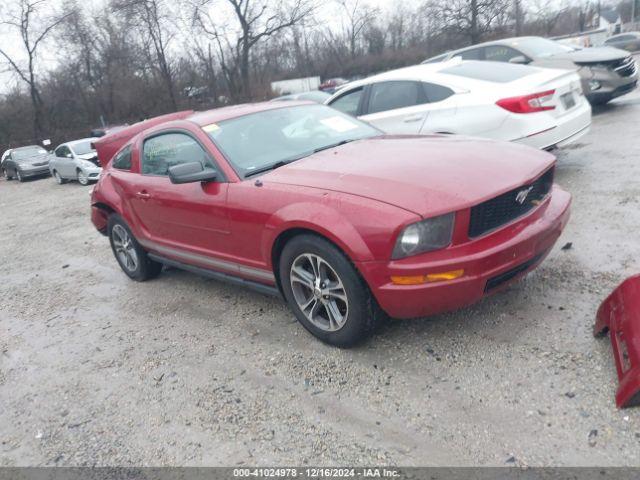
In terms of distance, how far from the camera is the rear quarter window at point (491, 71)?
6055 millimetres

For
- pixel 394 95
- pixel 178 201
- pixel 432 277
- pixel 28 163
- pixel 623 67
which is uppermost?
pixel 394 95

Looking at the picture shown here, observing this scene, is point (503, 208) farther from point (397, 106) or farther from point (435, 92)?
point (397, 106)

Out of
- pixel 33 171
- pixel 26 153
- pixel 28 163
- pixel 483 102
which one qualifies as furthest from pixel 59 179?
pixel 483 102

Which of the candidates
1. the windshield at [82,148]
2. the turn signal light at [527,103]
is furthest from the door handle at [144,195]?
the windshield at [82,148]

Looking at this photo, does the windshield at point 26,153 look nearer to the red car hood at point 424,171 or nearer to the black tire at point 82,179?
the black tire at point 82,179

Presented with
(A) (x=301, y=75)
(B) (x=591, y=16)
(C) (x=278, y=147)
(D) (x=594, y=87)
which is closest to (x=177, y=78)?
(A) (x=301, y=75)

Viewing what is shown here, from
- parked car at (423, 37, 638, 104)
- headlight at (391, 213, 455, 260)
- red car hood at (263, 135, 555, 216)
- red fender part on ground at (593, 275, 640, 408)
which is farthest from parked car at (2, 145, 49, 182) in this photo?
red fender part on ground at (593, 275, 640, 408)

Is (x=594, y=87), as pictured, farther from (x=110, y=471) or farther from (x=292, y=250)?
(x=110, y=471)

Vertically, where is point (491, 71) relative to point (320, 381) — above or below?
above

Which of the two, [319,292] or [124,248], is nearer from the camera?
[319,292]

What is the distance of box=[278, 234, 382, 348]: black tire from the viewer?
3.02 metres

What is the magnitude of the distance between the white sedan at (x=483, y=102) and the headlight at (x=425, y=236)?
10.9ft

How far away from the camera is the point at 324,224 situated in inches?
118

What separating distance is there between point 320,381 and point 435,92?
13.9ft
